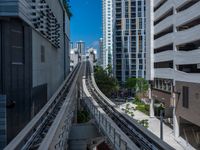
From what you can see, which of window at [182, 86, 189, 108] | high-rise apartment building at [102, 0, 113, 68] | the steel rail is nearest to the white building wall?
window at [182, 86, 189, 108]

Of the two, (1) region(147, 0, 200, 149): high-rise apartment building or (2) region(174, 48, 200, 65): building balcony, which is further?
(1) region(147, 0, 200, 149): high-rise apartment building

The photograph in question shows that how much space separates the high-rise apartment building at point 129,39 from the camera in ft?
345

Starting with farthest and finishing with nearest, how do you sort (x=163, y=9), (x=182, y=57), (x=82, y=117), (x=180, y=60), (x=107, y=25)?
(x=107, y=25)
(x=163, y=9)
(x=82, y=117)
(x=180, y=60)
(x=182, y=57)

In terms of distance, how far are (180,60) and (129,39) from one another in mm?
72195

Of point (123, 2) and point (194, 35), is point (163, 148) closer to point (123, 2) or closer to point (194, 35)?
point (194, 35)

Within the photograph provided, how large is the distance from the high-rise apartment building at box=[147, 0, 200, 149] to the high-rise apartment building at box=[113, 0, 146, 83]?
2212 inches

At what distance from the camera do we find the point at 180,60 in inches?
1371

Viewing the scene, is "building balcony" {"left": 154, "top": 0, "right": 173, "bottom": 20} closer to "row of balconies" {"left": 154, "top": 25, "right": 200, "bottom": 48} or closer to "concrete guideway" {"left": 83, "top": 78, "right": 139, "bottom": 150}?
"row of balconies" {"left": 154, "top": 25, "right": 200, "bottom": 48}

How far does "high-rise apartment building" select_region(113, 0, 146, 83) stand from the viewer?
4136 inches

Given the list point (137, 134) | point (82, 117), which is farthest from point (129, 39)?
point (137, 134)

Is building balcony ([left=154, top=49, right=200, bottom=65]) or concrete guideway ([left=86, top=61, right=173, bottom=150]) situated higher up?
building balcony ([left=154, top=49, right=200, bottom=65])

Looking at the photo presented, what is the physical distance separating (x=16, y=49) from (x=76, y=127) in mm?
7373

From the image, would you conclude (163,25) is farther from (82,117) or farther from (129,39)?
→ (129,39)

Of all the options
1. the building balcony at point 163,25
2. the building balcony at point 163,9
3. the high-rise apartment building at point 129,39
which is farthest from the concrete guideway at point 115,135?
the high-rise apartment building at point 129,39
